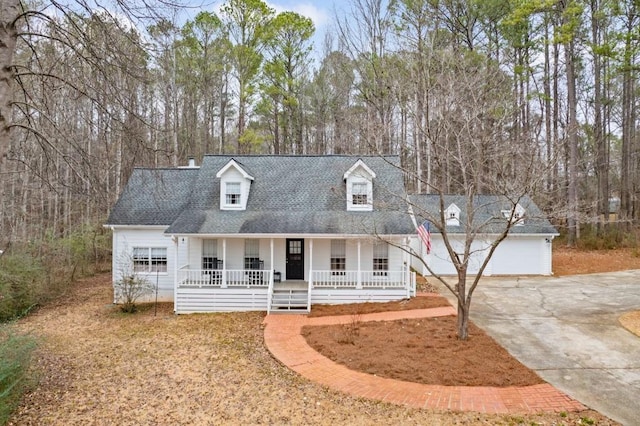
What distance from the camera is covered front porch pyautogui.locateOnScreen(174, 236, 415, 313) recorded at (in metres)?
14.1

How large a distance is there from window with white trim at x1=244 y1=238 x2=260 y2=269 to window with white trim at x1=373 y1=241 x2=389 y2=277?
477cm

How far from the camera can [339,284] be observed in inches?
590

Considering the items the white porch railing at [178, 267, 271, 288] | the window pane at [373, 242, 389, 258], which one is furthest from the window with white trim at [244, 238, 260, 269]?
the window pane at [373, 242, 389, 258]

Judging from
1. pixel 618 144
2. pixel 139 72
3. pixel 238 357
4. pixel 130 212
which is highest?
pixel 618 144

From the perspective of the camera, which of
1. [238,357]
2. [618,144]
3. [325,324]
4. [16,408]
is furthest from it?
[618,144]

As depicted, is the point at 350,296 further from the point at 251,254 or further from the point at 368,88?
the point at 368,88

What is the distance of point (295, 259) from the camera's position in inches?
623

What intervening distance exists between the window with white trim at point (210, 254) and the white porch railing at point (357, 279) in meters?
4.13

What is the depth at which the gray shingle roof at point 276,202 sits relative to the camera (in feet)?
48.0

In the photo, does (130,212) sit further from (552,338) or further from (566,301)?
(566,301)

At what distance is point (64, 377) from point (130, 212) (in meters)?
8.75

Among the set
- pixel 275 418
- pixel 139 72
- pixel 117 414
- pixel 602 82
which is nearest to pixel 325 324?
pixel 275 418

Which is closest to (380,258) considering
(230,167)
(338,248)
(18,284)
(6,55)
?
(338,248)

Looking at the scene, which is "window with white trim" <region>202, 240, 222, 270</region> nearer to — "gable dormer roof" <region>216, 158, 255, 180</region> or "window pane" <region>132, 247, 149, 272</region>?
"window pane" <region>132, 247, 149, 272</region>
